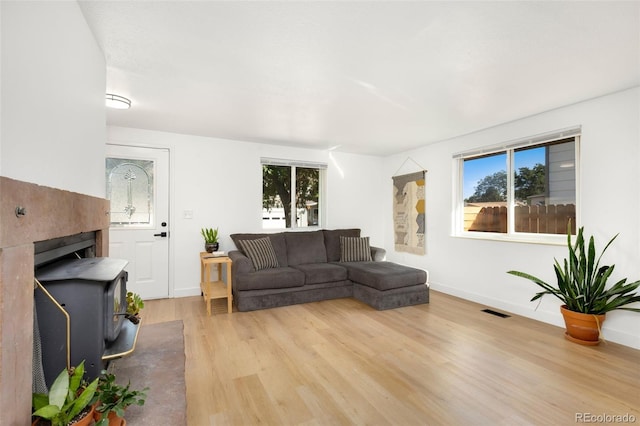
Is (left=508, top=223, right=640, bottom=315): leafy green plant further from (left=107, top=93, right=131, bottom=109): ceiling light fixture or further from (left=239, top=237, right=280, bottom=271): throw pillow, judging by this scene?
(left=107, top=93, right=131, bottom=109): ceiling light fixture

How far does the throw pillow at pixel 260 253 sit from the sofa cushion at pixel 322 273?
362 millimetres

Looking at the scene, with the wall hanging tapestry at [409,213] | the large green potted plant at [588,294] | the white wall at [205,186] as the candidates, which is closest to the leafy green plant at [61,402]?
the white wall at [205,186]

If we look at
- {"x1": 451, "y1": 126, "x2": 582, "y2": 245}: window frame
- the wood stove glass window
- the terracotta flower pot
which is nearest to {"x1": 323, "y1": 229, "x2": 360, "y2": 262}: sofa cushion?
{"x1": 451, "y1": 126, "x2": 582, "y2": 245}: window frame

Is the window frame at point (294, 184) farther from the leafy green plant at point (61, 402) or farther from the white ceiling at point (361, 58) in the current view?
the leafy green plant at point (61, 402)

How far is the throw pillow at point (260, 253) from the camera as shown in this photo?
3980mm

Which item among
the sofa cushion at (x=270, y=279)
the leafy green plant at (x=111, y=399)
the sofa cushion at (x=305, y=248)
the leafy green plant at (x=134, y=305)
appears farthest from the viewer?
the sofa cushion at (x=305, y=248)

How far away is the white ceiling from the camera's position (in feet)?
5.39

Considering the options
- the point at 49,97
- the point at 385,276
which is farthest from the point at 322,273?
the point at 49,97

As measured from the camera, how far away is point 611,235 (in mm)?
2797

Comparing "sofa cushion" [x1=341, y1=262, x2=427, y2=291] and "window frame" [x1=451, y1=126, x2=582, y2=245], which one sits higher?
"window frame" [x1=451, y1=126, x2=582, y2=245]

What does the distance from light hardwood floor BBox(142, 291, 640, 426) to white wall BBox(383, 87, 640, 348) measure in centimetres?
37

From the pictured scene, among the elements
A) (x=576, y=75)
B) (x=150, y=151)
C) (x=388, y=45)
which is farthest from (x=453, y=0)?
(x=150, y=151)

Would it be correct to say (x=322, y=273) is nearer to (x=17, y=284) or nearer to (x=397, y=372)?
(x=397, y=372)

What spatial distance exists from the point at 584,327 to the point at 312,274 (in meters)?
2.80
